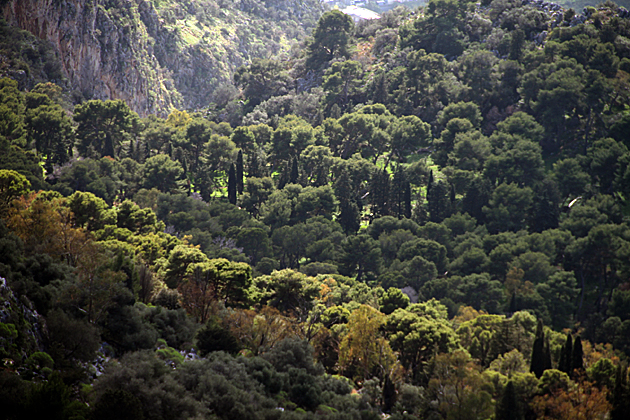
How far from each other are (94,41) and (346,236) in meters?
91.6

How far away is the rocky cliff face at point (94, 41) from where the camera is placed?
146m

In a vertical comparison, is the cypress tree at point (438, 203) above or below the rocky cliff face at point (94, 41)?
below

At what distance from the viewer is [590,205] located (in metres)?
118

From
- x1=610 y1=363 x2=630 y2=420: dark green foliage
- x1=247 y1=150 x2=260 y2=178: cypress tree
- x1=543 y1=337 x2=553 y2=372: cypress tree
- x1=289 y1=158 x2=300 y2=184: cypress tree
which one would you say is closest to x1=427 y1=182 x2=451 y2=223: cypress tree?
x1=289 y1=158 x2=300 y2=184: cypress tree

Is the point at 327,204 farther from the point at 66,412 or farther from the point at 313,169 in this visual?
the point at 66,412

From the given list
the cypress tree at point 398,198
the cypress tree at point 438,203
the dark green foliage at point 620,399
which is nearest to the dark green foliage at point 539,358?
the dark green foliage at point 620,399

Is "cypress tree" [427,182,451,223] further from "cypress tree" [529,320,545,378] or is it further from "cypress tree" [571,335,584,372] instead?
"cypress tree" [529,320,545,378]

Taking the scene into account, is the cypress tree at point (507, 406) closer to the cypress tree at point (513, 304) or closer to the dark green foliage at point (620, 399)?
the dark green foliage at point (620, 399)

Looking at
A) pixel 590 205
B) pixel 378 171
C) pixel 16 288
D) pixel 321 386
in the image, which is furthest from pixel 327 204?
pixel 16 288

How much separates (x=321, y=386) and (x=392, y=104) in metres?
130

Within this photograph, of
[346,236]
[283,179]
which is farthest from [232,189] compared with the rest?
[346,236]

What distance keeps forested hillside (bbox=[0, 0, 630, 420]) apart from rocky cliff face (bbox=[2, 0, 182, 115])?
1019 centimetres

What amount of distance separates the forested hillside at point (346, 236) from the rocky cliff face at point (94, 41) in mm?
10190

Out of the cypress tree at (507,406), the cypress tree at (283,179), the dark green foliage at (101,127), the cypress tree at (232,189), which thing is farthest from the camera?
the cypress tree at (283,179)
